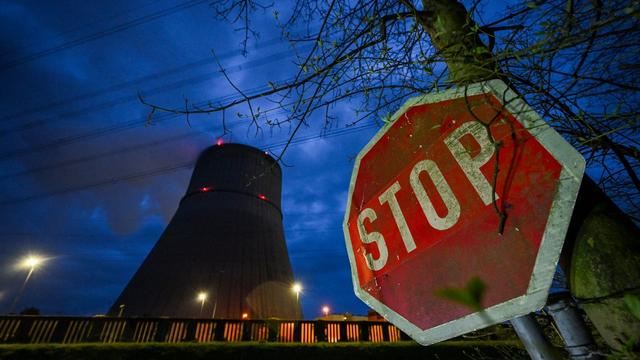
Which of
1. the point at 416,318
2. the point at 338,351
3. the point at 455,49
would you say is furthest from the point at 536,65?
the point at 338,351

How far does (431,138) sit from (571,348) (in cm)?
61

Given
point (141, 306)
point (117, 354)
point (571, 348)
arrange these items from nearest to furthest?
point (571, 348) → point (117, 354) → point (141, 306)

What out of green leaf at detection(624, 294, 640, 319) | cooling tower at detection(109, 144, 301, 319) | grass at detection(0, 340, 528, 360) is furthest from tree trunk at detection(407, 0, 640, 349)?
cooling tower at detection(109, 144, 301, 319)

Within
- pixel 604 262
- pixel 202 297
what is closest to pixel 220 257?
pixel 202 297

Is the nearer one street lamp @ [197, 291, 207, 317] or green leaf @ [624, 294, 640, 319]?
green leaf @ [624, 294, 640, 319]

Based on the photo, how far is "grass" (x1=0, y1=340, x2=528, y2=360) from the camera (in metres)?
5.51

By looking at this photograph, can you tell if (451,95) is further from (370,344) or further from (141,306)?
(141,306)

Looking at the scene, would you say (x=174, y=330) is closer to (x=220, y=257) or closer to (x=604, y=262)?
(x=220, y=257)

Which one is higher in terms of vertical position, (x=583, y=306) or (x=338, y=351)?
(x=338, y=351)

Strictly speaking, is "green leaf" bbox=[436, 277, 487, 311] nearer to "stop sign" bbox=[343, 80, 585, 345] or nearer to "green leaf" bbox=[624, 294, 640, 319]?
"stop sign" bbox=[343, 80, 585, 345]

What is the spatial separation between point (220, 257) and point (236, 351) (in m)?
9.06

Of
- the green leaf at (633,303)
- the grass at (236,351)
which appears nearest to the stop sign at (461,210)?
the green leaf at (633,303)

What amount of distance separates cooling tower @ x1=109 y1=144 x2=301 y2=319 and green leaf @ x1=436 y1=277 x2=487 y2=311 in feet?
45.6

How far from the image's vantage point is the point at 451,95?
2.89 ft
